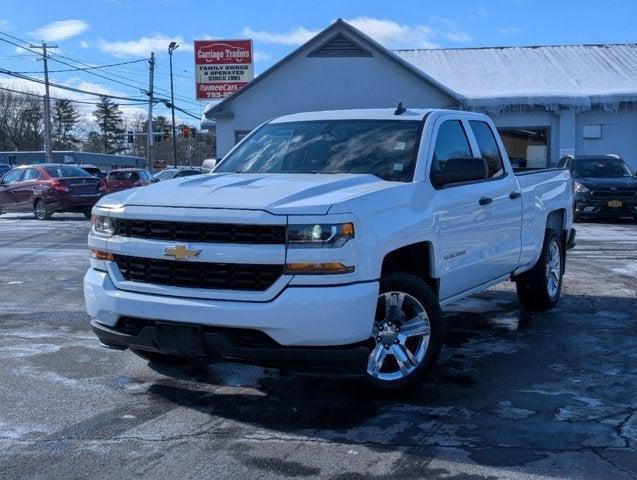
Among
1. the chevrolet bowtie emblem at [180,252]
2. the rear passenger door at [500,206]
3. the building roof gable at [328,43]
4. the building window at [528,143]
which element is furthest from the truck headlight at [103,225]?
the building window at [528,143]

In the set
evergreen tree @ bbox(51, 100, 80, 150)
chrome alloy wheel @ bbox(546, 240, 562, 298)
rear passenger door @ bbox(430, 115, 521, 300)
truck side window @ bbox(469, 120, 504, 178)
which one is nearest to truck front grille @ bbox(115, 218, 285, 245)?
rear passenger door @ bbox(430, 115, 521, 300)

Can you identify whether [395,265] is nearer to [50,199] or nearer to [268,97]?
[50,199]

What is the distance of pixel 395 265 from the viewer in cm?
552

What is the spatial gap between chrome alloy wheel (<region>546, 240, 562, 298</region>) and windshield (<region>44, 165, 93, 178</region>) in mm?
16140

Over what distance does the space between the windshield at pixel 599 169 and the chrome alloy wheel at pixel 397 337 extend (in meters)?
15.8

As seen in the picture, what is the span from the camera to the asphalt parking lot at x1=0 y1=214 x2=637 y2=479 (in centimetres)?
424

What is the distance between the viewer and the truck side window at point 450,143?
6211 millimetres

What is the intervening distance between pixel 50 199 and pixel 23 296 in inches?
503

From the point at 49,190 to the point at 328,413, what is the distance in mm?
18085

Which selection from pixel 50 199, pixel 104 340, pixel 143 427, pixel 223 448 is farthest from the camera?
pixel 50 199

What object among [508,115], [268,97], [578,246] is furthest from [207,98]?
[578,246]

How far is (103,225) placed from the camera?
5395 mm

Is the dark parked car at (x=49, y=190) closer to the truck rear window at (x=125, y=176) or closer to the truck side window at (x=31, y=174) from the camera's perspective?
the truck side window at (x=31, y=174)

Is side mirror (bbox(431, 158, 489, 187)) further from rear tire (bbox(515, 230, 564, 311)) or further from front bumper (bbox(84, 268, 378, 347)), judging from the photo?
rear tire (bbox(515, 230, 564, 311))
